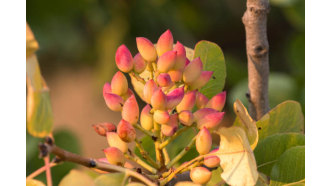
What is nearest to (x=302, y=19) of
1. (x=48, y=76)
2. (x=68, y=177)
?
(x=68, y=177)

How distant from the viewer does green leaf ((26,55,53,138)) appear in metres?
0.33

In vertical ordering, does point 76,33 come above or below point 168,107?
below

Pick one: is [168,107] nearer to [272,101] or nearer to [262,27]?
[262,27]

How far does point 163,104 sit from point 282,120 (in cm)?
16

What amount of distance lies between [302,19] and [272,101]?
0.90 feet

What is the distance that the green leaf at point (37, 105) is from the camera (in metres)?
0.33

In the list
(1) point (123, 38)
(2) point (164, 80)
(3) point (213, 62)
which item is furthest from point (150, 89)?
(1) point (123, 38)

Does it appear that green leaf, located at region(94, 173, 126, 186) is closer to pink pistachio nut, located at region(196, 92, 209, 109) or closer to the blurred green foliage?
pink pistachio nut, located at region(196, 92, 209, 109)

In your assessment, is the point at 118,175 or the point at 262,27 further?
the point at 262,27

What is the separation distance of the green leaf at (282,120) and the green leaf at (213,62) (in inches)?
2.5

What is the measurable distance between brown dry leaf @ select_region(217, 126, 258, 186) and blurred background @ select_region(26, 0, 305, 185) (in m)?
0.43

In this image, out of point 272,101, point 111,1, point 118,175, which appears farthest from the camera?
point 111,1

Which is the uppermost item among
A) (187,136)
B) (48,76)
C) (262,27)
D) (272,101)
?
(262,27)

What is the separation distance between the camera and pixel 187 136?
568 millimetres
